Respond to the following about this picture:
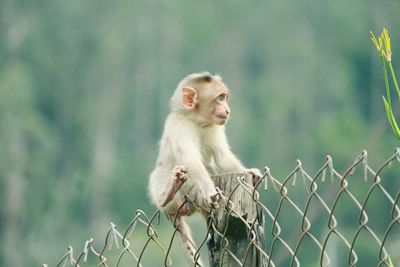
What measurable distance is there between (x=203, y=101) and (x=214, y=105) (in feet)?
0.20

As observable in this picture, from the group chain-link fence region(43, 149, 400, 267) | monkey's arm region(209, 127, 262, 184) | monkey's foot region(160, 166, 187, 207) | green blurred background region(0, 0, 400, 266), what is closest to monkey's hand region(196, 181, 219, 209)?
monkey's foot region(160, 166, 187, 207)

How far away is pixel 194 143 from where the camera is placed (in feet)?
20.2

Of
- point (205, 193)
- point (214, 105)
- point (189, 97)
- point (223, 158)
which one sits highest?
point (189, 97)

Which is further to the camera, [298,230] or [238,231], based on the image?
[298,230]

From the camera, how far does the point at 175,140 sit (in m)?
6.05

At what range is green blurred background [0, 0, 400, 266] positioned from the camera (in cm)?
4078

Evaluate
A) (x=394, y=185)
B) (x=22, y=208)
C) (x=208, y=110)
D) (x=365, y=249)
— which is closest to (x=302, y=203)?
(x=394, y=185)

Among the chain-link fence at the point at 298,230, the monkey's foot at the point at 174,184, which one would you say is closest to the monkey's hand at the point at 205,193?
the monkey's foot at the point at 174,184

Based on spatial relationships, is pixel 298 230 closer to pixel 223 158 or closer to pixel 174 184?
pixel 223 158

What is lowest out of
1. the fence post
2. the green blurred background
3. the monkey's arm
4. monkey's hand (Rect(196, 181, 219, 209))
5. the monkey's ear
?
the fence post

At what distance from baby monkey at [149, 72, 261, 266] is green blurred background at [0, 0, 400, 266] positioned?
2982 centimetres

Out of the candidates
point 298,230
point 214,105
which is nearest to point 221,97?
point 214,105

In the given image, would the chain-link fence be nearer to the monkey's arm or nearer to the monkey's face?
the monkey's arm

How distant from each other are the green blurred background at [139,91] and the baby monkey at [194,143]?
29.8 m
